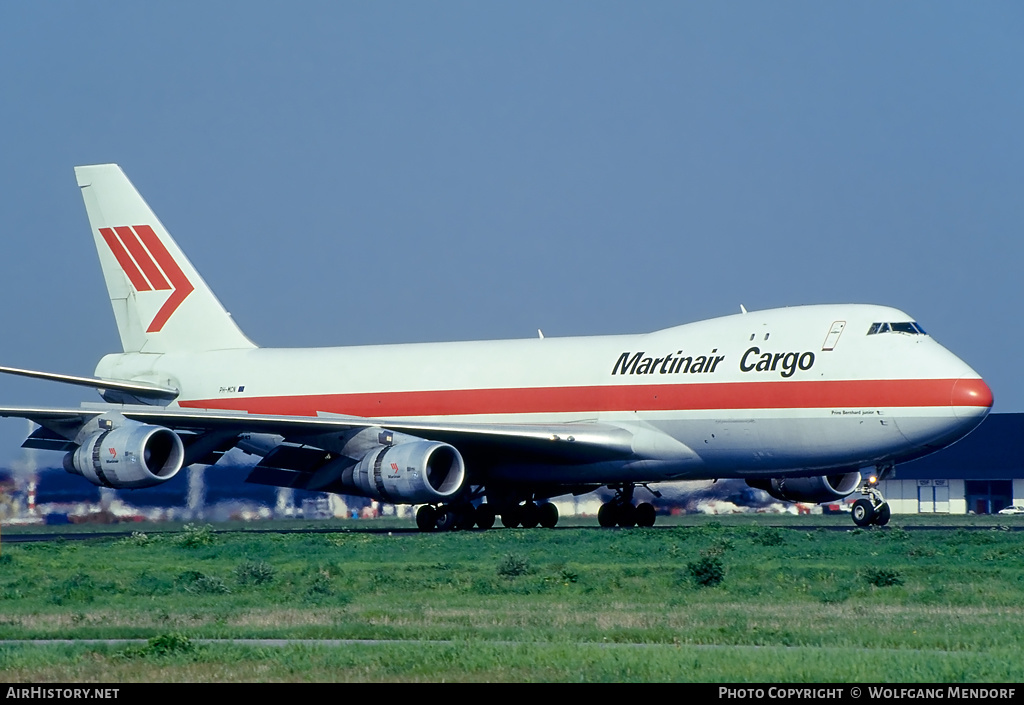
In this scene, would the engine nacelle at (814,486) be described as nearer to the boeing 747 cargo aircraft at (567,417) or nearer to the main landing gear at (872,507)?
the boeing 747 cargo aircraft at (567,417)

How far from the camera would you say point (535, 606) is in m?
17.5

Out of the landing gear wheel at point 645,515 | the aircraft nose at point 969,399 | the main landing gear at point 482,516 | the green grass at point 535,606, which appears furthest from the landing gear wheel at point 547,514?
the aircraft nose at point 969,399

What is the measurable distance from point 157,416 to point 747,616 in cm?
1857

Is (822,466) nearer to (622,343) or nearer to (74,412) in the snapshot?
(622,343)

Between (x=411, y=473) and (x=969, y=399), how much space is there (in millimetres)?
11338

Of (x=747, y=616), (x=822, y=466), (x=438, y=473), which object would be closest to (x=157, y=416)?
(x=438, y=473)

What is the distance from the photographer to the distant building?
214 ft

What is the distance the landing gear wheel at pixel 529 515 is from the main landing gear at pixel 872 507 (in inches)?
317

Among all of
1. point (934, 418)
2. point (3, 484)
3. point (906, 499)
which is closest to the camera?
point (934, 418)

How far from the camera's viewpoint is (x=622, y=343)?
3316 centimetres

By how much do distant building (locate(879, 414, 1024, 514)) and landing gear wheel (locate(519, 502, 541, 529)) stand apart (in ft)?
110

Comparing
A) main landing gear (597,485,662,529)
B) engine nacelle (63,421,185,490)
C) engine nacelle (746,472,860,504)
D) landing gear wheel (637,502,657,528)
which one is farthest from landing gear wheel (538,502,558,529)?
engine nacelle (63,421,185,490)

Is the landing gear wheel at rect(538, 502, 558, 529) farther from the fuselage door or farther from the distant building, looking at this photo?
the distant building
